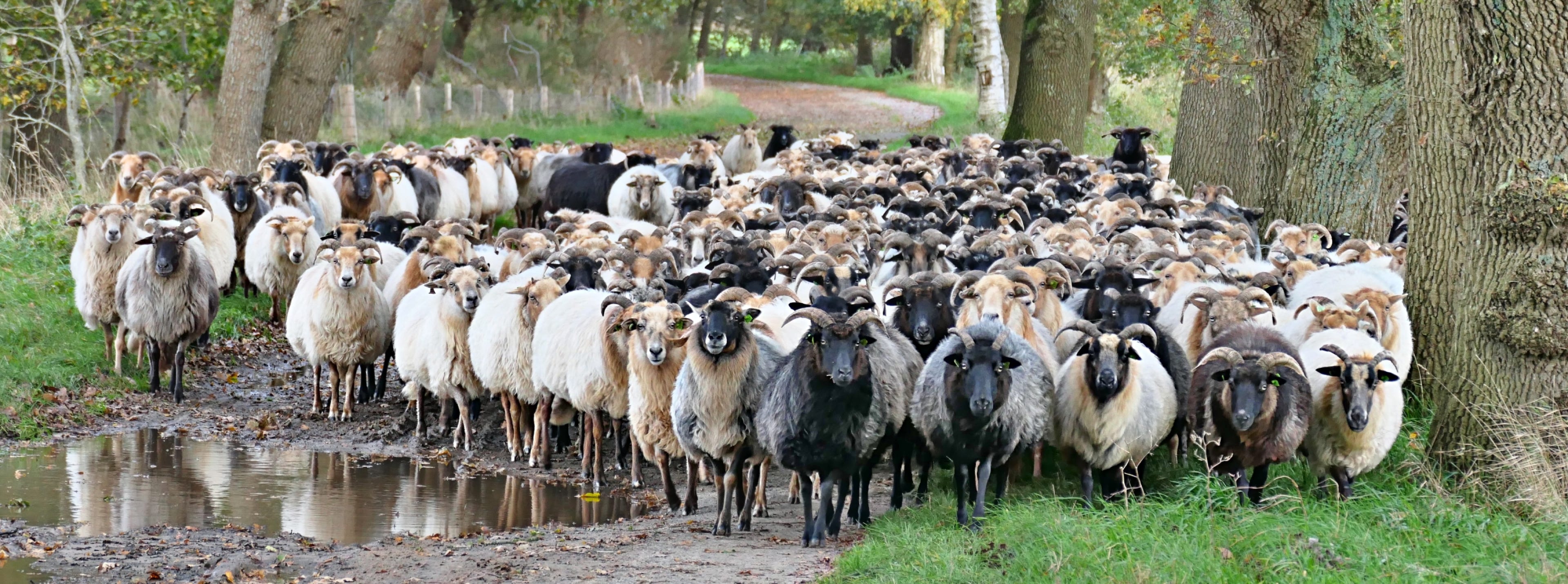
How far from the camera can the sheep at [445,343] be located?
11320mm

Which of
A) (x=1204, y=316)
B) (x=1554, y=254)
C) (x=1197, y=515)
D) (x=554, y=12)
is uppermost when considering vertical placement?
(x=554, y=12)

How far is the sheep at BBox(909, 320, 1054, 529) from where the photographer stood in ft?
25.6

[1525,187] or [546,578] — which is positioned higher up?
[1525,187]

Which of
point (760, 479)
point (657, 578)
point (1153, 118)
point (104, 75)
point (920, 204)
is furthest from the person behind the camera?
point (1153, 118)

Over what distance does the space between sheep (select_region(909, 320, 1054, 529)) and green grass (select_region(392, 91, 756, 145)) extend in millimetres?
23927

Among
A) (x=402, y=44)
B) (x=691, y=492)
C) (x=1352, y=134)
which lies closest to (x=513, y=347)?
(x=691, y=492)

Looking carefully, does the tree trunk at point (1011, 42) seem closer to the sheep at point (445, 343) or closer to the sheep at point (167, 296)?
the sheep at point (167, 296)

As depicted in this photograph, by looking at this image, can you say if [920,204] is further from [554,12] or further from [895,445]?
[554,12]

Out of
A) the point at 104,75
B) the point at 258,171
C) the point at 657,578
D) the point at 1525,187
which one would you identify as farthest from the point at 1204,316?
the point at 104,75

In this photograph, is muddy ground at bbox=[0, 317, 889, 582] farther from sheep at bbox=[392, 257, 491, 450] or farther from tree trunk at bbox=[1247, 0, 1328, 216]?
tree trunk at bbox=[1247, 0, 1328, 216]

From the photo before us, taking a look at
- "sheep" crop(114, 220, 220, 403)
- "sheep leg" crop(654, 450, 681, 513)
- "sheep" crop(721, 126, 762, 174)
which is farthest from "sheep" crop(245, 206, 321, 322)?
"sheep" crop(721, 126, 762, 174)

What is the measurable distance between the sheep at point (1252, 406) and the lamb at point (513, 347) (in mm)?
4799

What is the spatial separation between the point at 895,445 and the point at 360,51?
34.5 m

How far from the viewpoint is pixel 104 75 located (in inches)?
802
